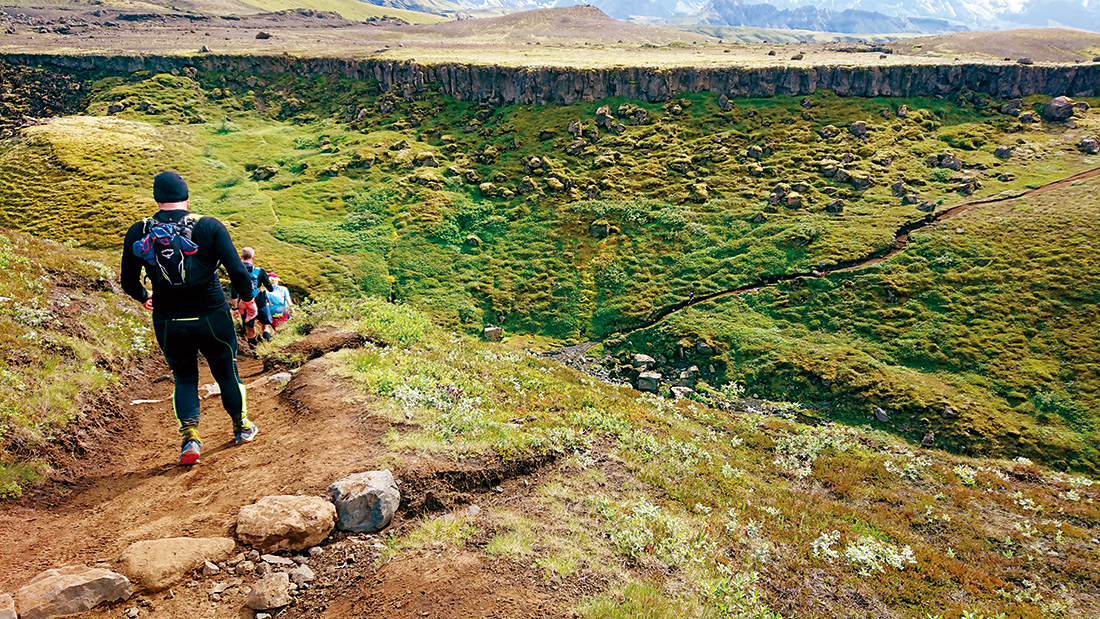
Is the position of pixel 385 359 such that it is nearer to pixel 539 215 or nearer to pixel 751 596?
pixel 751 596

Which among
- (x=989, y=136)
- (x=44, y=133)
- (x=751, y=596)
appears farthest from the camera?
(x=44, y=133)

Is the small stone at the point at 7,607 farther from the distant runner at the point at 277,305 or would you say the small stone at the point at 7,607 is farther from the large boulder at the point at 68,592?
the distant runner at the point at 277,305

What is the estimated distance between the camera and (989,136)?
192 ft

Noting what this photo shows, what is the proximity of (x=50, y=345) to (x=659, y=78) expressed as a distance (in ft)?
233

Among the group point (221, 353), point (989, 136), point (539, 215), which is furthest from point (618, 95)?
point (221, 353)

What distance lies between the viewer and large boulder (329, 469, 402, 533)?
374 inches

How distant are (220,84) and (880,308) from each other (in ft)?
319

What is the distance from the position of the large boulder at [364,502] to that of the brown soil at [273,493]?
253mm

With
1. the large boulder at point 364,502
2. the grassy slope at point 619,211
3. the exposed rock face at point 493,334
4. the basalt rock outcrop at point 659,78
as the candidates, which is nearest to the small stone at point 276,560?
the large boulder at point 364,502

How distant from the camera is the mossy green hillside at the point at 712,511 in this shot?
9938 millimetres

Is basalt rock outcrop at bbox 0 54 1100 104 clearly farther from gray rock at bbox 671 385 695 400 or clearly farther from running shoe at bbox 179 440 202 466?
running shoe at bbox 179 440 202 466

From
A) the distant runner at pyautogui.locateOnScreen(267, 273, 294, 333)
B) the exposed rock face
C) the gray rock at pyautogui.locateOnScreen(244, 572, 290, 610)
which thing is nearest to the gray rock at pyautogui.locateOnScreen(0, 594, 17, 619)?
the gray rock at pyautogui.locateOnScreen(244, 572, 290, 610)

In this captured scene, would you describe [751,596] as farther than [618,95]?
No

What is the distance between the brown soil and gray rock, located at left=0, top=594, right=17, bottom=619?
602mm
